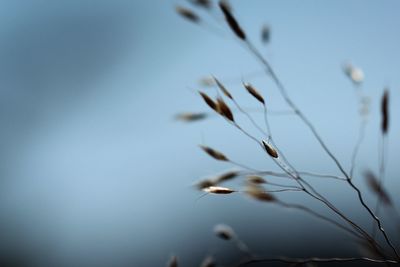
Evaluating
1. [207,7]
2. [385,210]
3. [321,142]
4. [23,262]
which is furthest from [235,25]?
[23,262]

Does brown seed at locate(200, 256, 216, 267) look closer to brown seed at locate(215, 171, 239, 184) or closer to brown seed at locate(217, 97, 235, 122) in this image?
brown seed at locate(215, 171, 239, 184)

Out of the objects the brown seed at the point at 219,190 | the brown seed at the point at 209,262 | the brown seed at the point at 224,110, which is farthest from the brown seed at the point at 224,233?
the brown seed at the point at 224,110

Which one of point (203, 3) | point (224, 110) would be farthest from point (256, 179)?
point (203, 3)

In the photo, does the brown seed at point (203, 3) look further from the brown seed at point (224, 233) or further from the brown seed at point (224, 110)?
the brown seed at point (224, 233)

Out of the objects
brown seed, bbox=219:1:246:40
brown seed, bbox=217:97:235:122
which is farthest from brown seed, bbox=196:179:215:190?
brown seed, bbox=219:1:246:40

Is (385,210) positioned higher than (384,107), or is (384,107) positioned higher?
(384,107)

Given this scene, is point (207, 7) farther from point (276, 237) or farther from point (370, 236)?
point (276, 237)
